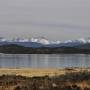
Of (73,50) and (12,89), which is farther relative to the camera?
(73,50)

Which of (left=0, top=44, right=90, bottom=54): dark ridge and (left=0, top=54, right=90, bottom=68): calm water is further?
(left=0, top=44, right=90, bottom=54): dark ridge

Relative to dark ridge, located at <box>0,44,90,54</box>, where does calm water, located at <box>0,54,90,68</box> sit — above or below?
below

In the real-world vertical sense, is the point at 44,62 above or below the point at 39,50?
below

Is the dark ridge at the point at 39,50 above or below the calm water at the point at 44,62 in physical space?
above

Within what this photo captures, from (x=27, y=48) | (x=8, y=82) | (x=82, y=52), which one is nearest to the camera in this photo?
(x=8, y=82)

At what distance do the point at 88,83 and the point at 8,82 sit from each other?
4.65 meters

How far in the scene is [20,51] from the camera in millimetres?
173750

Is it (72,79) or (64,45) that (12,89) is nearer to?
(72,79)

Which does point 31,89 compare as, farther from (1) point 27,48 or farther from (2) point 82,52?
(1) point 27,48

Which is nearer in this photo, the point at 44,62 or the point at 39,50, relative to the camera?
the point at 44,62

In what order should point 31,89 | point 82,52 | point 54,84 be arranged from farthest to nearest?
point 82,52
point 54,84
point 31,89

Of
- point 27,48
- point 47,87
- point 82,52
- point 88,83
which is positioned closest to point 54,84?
point 47,87

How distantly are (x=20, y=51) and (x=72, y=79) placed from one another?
145 meters

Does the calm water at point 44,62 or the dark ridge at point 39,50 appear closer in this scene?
the calm water at point 44,62
